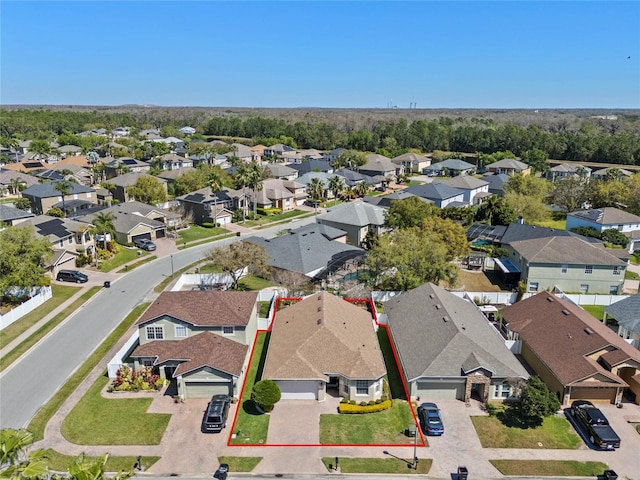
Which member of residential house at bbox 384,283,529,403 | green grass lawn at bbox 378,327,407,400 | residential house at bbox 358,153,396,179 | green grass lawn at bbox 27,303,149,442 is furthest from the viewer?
residential house at bbox 358,153,396,179

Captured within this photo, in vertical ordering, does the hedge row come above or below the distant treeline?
below

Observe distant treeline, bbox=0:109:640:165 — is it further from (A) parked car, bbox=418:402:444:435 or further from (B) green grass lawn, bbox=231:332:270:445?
(A) parked car, bbox=418:402:444:435

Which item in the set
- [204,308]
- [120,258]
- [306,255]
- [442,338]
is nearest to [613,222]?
[306,255]

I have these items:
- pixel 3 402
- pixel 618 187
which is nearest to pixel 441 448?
pixel 3 402

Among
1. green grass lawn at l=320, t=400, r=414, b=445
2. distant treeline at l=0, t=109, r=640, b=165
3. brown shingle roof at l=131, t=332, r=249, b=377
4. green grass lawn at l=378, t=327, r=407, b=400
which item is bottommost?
green grass lawn at l=320, t=400, r=414, b=445

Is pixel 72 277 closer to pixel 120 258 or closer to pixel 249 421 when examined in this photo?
pixel 120 258

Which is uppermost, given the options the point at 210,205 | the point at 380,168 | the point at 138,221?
the point at 380,168

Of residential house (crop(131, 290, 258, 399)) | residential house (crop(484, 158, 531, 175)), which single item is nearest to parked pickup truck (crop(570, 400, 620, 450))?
residential house (crop(131, 290, 258, 399))
